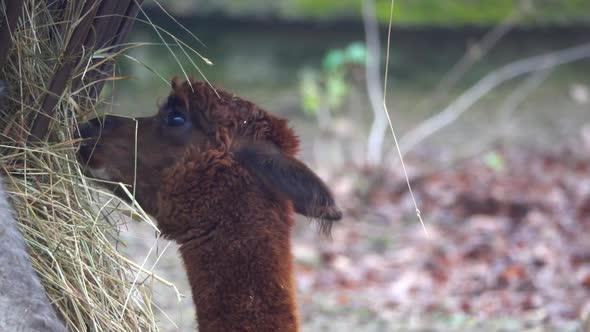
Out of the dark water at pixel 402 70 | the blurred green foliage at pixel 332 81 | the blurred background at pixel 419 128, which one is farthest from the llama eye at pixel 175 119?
the dark water at pixel 402 70

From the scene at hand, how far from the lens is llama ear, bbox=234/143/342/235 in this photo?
3.18m

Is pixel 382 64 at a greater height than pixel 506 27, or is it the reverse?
pixel 506 27

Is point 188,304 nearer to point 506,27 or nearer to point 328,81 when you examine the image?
point 328,81

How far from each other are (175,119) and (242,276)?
2.20 ft

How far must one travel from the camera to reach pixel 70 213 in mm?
3102

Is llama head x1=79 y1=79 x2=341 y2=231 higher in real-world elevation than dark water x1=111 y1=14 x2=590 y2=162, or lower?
lower

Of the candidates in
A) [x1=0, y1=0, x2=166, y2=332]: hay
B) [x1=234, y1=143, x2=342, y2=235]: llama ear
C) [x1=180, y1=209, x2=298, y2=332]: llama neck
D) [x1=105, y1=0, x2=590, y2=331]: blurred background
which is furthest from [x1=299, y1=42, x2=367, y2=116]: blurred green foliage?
[x1=0, y1=0, x2=166, y2=332]: hay

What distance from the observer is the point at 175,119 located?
3477mm

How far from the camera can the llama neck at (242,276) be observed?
10.5 feet

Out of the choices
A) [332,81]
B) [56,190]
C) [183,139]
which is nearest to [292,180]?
[183,139]

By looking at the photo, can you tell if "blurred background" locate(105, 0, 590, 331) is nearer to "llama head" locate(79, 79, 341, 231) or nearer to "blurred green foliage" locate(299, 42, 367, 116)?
"blurred green foliage" locate(299, 42, 367, 116)

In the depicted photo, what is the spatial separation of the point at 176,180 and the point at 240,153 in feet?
0.84

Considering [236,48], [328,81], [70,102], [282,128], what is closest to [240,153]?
[282,128]

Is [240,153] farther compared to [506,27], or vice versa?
[506,27]
